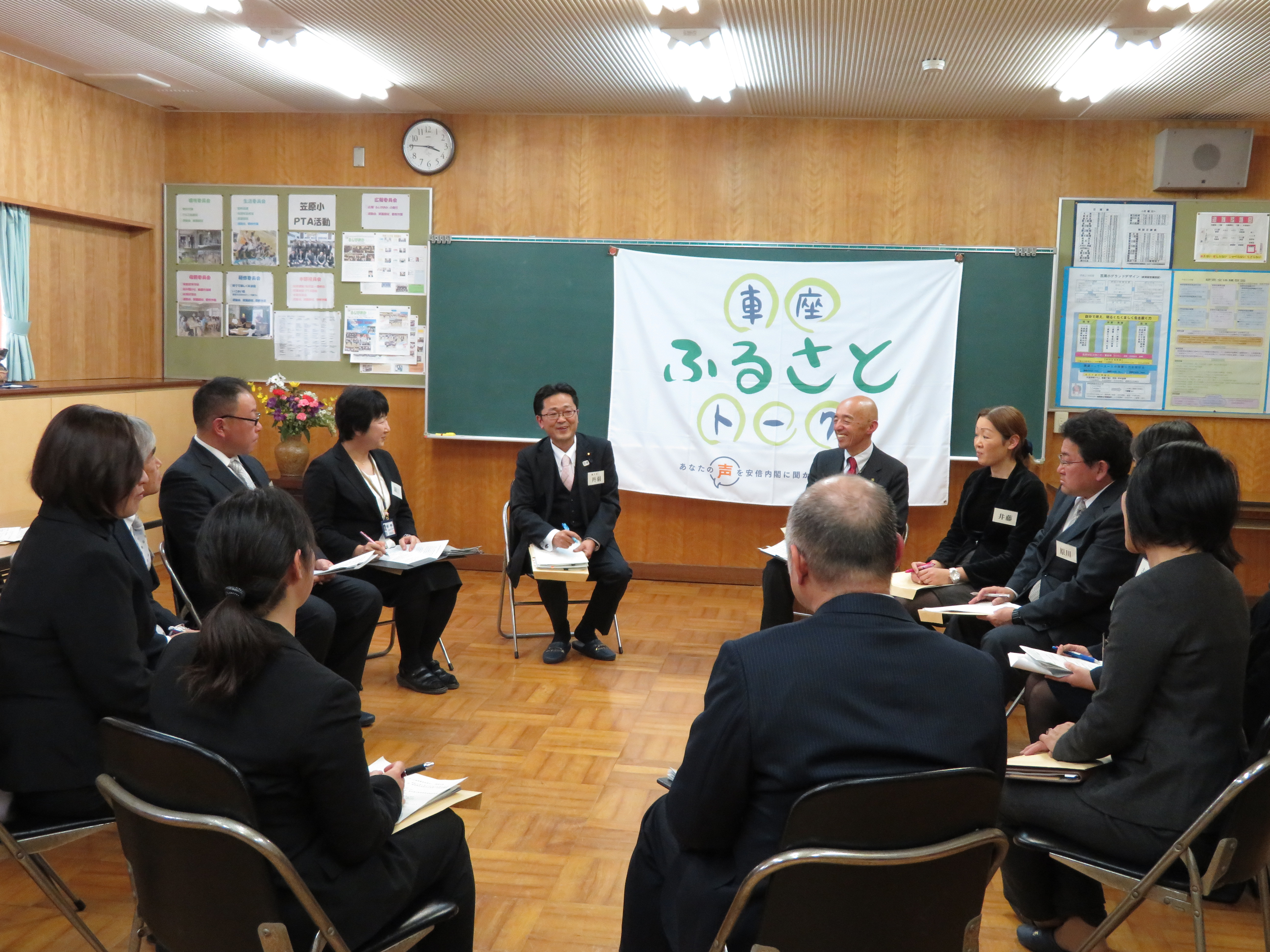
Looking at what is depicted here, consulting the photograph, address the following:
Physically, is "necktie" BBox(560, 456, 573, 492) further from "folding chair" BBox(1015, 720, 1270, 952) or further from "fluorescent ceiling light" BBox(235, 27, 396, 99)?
"folding chair" BBox(1015, 720, 1270, 952)

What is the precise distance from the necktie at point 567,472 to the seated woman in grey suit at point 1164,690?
Result: 10.2ft

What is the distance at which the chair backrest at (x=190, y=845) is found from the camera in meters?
1.48

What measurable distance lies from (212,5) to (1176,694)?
15.0 feet

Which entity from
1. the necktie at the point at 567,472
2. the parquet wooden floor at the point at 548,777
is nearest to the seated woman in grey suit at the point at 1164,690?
the parquet wooden floor at the point at 548,777

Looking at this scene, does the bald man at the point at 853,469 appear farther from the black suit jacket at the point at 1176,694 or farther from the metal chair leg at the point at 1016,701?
the black suit jacket at the point at 1176,694

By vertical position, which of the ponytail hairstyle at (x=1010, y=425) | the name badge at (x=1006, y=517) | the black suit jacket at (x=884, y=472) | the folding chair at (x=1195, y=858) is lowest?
the folding chair at (x=1195, y=858)

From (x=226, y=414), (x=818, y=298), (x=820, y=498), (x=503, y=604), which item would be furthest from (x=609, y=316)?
(x=820, y=498)

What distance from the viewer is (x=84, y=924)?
213 centimetres

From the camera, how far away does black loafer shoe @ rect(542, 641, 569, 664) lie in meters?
4.75

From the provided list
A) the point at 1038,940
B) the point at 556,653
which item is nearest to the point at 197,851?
the point at 1038,940

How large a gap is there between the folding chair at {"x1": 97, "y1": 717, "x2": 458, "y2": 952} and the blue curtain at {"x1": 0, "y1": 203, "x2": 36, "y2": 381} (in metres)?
5.00

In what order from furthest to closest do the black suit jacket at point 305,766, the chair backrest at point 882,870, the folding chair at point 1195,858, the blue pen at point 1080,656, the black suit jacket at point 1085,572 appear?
the black suit jacket at point 1085,572 → the blue pen at point 1080,656 → the folding chair at point 1195,858 → the black suit jacket at point 305,766 → the chair backrest at point 882,870

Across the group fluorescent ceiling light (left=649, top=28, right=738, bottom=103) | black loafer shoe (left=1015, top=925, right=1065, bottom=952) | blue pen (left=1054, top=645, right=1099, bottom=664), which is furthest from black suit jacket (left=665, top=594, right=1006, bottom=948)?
fluorescent ceiling light (left=649, top=28, right=738, bottom=103)

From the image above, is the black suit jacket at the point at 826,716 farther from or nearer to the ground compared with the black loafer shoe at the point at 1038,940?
farther from the ground
